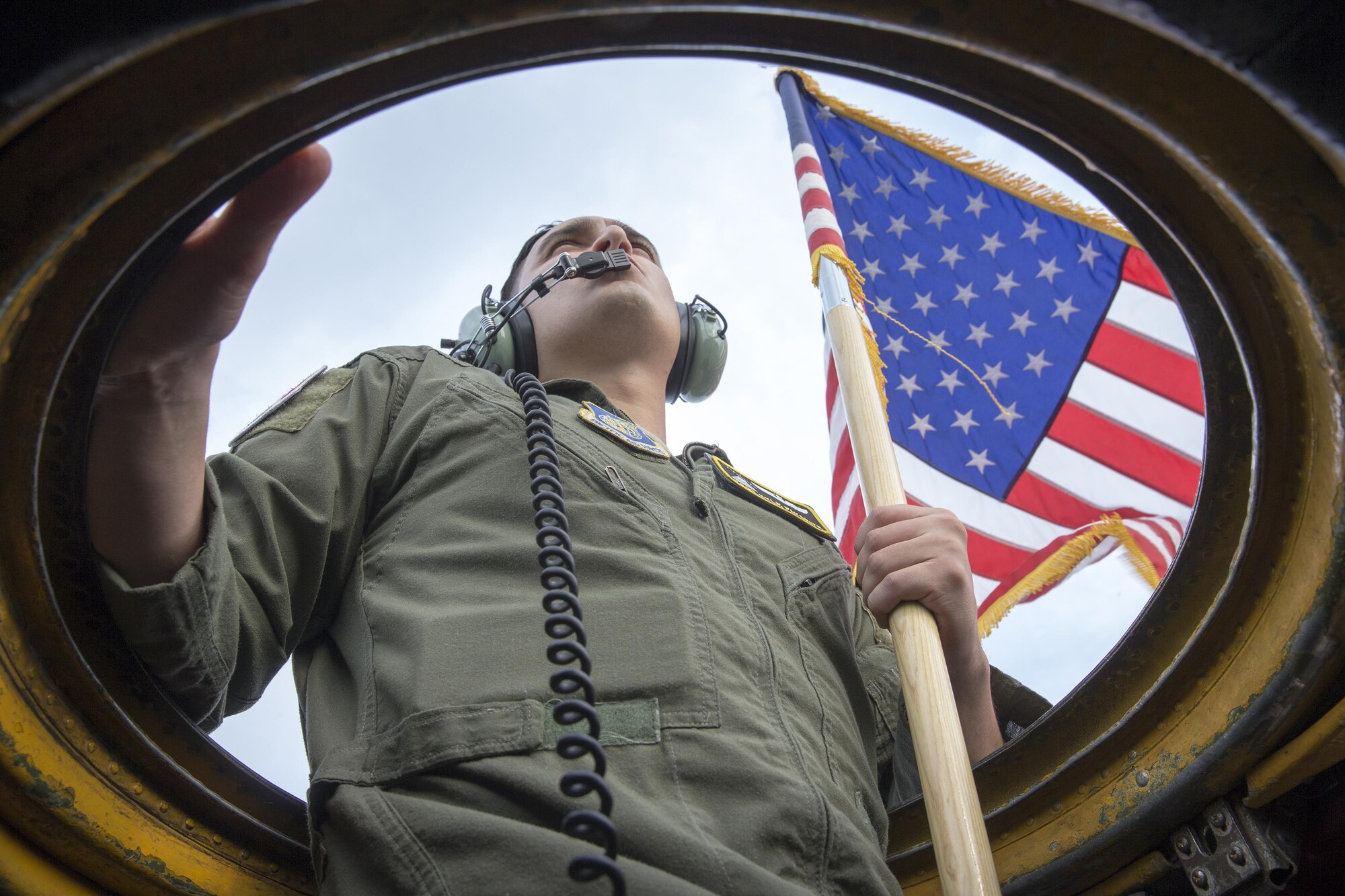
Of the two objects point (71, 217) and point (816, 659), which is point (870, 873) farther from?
point (71, 217)

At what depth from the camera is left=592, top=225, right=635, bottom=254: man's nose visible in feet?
6.98

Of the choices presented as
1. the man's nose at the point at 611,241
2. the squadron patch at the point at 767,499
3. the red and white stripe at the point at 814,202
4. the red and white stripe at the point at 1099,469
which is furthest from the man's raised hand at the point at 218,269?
the red and white stripe at the point at 1099,469

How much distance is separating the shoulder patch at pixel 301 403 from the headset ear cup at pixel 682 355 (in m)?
0.89

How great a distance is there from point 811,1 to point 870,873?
3.02ft

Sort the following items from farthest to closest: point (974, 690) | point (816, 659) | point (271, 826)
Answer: point (974, 690) → point (816, 659) → point (271, 826)

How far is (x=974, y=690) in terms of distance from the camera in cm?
160

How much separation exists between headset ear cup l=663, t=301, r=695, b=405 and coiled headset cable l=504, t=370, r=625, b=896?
977mm

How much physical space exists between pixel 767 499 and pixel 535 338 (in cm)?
69

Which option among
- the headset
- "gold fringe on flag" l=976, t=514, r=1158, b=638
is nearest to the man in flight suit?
the headset

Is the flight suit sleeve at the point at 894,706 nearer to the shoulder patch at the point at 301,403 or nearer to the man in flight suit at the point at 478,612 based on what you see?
the man in flight suit at the point at 478,612

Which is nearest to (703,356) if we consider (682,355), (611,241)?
(682,355)

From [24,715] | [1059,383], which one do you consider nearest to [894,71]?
[24,715]

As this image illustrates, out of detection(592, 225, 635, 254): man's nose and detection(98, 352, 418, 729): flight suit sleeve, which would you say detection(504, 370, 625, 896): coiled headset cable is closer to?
detection(98, 352, 418, 729): flight suit sleeve

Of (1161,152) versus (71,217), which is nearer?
(71,217)
